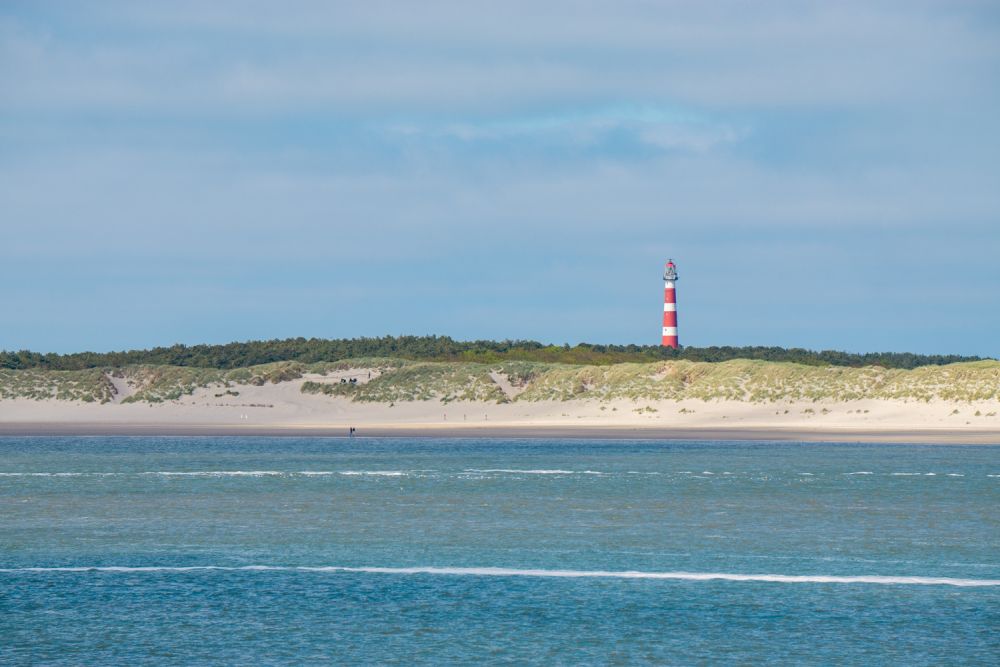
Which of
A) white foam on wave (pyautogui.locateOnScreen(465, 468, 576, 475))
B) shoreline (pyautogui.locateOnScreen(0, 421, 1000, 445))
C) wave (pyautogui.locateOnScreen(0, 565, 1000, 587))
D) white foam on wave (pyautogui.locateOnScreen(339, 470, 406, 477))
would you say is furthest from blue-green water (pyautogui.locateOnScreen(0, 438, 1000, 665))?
shoreline (pyautogui.locateOnScreen(0, 421, 1000, 445))

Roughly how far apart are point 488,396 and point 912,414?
29520 mm

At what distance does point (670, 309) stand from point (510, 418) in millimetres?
41251

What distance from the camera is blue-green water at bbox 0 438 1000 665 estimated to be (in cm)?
1870

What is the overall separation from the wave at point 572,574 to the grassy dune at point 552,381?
51.9 metres

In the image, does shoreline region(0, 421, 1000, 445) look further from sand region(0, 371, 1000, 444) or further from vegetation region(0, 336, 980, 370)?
vegetation region(0, 336, 980, 370)

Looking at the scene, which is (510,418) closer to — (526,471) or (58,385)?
(58,385)

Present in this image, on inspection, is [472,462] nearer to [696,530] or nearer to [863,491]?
[863,491]

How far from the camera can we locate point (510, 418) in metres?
87.0

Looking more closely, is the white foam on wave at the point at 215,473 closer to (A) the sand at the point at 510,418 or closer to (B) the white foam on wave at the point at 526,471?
(B) the white foam on wave at the point at 526,471

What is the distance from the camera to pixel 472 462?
5328 centimetres

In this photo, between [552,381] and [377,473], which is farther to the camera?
[552,381]

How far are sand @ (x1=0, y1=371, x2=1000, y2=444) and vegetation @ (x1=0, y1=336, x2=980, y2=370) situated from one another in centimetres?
1595

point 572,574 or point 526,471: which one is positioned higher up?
point 526,471

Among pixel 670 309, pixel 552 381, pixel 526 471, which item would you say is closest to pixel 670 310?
pixel 670 309
